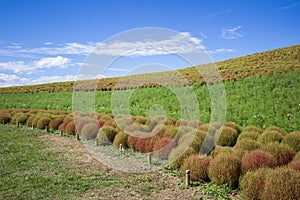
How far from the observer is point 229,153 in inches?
323

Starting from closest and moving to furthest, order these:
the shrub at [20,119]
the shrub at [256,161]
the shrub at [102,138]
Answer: the shrub at [256,161]
the shrub at [102,138]
the shrub at [20,119]

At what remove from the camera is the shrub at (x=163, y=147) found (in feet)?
35.8

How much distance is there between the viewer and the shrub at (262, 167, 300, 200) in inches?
226

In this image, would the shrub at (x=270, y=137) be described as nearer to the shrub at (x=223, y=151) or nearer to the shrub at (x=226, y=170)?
the shrub at (x=223, y=151)

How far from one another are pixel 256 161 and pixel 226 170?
776 mm

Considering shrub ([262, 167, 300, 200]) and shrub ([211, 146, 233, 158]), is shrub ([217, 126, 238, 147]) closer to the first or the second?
shrub ([211, 146, 233, 158])

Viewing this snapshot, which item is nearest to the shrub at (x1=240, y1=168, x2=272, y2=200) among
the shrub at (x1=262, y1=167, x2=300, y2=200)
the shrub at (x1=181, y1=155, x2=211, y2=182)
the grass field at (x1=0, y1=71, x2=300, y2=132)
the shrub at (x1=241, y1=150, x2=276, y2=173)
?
the shrub at (x1=262, y1=167, x2=300, y2=200)

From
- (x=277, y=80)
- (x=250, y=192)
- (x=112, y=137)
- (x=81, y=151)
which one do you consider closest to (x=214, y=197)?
(x=250, y=192)

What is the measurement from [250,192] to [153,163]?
4400mm

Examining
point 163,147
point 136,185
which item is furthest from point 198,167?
point 163,147

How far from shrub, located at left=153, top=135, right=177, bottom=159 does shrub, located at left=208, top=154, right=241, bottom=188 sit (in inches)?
126

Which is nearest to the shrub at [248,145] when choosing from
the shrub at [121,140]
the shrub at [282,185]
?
the shrub at [282,185]

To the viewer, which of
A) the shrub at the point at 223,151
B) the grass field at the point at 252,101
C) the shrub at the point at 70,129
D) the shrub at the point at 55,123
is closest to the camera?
the shrub at the point at 223,151

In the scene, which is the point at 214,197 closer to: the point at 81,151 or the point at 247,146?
the point at 247,146
